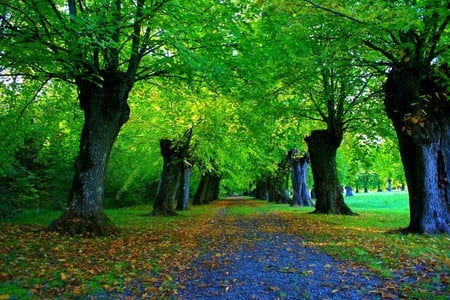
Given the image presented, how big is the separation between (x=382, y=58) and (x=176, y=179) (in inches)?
529

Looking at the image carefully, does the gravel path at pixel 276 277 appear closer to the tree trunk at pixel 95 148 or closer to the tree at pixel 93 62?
the tree trunk at pixel 95 148

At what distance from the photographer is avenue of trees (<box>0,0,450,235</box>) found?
29.2ft

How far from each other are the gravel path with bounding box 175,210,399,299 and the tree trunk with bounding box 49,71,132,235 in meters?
3.91

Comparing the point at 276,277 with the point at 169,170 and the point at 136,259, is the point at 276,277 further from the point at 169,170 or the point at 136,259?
the point at 169,170

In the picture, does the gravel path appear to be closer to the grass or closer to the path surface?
the path surface

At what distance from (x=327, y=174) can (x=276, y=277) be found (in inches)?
583

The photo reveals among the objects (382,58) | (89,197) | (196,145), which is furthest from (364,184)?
(89,197)

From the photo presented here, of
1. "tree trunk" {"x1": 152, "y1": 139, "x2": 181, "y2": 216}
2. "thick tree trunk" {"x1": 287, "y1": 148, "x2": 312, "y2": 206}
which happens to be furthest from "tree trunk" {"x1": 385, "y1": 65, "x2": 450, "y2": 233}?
"thick tree trunk" {"x1": 287, "y1": 148, "x2": 312, "y2": 206}

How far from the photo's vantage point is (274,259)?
802cm

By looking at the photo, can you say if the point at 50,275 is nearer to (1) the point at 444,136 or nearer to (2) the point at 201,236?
(2) the point at 201,236

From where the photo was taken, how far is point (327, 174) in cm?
2059

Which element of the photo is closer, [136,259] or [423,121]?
[136,259]

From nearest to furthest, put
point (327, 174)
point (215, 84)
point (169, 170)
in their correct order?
1. point (215, 84)
2. point (327, 174)
3. point (169, 170)

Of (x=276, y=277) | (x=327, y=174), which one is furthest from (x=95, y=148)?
(x=327, y=174)
